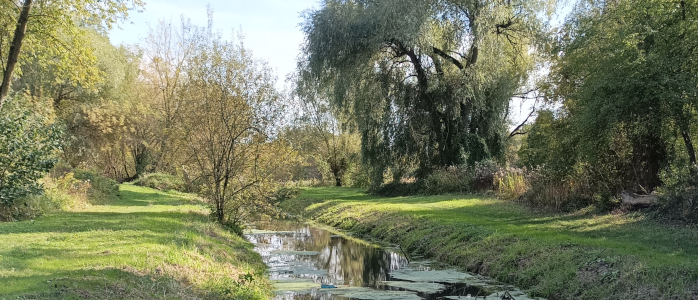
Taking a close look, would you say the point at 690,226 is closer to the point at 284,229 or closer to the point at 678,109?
the point at 678,109

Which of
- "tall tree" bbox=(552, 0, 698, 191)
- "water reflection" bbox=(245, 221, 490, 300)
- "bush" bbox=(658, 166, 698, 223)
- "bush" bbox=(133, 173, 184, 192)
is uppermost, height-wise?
"tall tree" bbox=(552, 0, 698, 191)

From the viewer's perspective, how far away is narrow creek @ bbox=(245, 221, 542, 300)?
9820 mm

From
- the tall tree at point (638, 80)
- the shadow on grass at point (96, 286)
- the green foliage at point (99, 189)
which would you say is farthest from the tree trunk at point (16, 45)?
the tall tree at point (638, 80)

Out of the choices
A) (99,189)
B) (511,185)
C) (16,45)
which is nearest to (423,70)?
(511,185)

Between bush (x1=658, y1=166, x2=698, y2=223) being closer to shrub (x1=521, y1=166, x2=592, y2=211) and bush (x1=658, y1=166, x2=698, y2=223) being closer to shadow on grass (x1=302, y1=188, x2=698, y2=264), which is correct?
shadow on grass (x1=302, y1=188, x2=698, y2=264)

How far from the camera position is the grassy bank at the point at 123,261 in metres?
6.98

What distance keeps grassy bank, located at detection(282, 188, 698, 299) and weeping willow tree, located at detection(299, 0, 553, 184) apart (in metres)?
9.21

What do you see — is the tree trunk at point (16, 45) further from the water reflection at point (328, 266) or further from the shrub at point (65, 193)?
the water reflection at point (328, 266)

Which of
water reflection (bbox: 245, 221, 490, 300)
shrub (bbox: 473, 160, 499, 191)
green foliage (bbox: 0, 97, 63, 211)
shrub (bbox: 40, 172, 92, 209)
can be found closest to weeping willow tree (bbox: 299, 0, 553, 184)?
shrub (bbox: 473, 160, 499, 191)

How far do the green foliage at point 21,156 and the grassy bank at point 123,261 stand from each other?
0.99 m

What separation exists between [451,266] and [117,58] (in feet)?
96.2

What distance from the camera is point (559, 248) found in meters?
10.5

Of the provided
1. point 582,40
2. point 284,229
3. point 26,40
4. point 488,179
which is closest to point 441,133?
point 488,179

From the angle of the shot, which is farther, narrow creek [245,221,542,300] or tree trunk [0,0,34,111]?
tree trunk [0,0,34,111]
